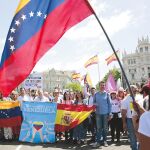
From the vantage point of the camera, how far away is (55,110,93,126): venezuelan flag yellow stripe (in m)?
13.0

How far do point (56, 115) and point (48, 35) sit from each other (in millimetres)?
7730

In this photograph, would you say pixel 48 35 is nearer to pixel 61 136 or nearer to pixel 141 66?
pixel 61 136

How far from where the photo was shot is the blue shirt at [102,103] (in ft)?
41.6

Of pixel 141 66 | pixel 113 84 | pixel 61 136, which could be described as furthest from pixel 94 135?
pixel 141 66

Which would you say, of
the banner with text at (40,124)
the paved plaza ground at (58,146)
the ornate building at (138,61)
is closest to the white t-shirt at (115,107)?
the paved plaza ground at (58,146)

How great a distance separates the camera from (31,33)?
238 inches

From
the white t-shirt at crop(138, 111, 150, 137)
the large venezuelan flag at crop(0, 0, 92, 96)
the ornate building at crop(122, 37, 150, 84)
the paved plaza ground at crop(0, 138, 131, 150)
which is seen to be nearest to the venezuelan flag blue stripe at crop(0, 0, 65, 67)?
the large venezuelan flag at crop(0, 0, 92, 96)

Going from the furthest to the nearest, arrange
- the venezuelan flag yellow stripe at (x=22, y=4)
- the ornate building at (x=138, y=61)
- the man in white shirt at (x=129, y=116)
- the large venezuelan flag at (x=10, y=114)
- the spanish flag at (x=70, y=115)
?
the ornate building at (x=138, y=61) < the large venezuelan flag at (x=10, y=114) < the spanish flag at (x=70, y=115) < the man in white shirt at (x=129, y=116) < the venezuelan flag yellow stripe at (x=22, y=4)

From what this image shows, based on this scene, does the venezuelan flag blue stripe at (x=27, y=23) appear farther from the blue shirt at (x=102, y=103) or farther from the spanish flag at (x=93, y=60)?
the spanish flag at (x=93, y=60)

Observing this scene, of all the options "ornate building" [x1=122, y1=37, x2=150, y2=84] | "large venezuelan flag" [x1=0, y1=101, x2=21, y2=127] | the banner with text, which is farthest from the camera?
"ornate building" [x1=122, y1=37, x2=150, y2=84]

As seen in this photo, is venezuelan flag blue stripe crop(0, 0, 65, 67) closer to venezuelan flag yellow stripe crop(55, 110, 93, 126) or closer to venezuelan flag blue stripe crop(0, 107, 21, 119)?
venezuelan flag yellow stripe crop(55, 110, 93, 126)

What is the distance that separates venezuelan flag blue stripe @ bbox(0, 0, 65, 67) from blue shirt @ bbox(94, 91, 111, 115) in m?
6.87

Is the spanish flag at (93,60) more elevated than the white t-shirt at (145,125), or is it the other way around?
the spanish flag at (93,60)

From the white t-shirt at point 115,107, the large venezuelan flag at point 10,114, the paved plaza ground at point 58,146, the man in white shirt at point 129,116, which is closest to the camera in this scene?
the man in white shirt at point 129,116
